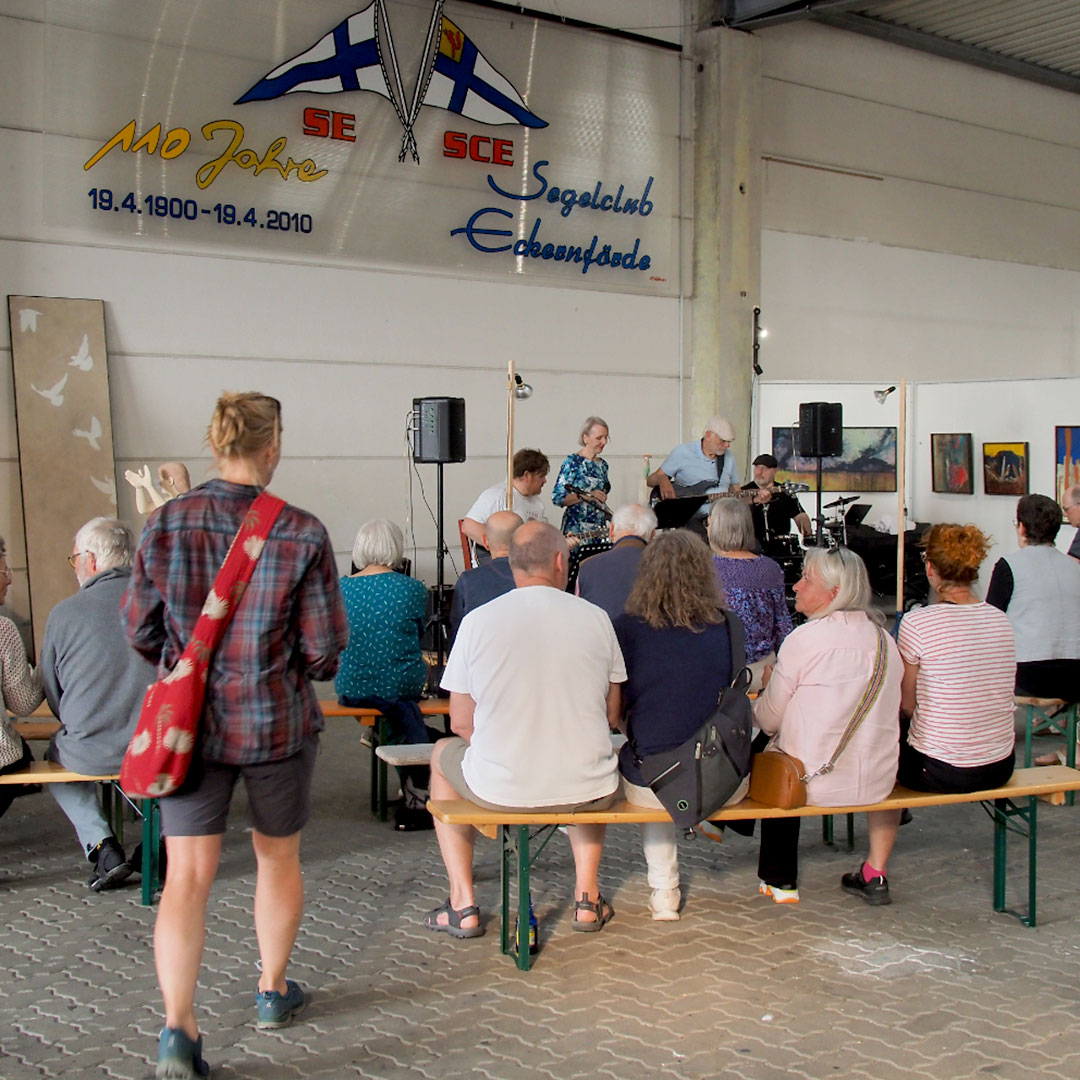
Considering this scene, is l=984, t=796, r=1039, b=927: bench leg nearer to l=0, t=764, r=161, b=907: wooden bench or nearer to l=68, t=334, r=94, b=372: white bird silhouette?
l=0, t=764, r=161, b=907: wooden bench

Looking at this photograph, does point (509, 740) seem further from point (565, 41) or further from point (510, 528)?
point (565, 41)

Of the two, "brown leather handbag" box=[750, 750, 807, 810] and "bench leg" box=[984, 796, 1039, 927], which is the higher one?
"brown leather handbag" box=[750, 750, 807, 810]

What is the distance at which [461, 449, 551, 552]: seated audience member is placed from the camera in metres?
7.11

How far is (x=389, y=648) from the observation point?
4840 mm

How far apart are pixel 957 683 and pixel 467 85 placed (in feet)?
20.9

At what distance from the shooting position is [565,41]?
9242mm

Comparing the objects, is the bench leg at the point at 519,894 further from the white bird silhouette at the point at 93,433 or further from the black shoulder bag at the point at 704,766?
the white bird silhouette at the point at 93,433

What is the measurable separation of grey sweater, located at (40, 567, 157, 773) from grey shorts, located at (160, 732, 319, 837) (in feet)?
4.09

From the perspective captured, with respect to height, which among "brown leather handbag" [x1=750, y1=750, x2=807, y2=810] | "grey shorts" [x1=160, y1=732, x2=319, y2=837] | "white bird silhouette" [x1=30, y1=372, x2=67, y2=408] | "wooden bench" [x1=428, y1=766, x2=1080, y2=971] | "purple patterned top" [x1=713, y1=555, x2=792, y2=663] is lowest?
"wooden bench" [x1=428, y1=766, x2=1080, y2=971]

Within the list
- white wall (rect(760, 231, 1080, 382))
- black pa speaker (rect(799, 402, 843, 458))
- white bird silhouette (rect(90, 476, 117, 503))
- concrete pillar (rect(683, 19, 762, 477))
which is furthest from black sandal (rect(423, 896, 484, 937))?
white wall (rect(760, 231, 1080, 382))

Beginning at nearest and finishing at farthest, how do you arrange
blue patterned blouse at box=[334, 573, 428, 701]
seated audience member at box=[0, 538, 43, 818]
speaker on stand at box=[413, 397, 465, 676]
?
1. seated audience member at box=[0, 538, 43, 818]
2. blue patterned blouse at box=[334, 573, 428, 701]
3. speaker on stand at box=[413, 397, 465, 676]

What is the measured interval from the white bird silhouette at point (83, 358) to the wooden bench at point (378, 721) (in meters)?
3.35

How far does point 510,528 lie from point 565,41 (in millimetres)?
5745

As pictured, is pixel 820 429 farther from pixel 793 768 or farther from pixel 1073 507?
pixel 793 768
